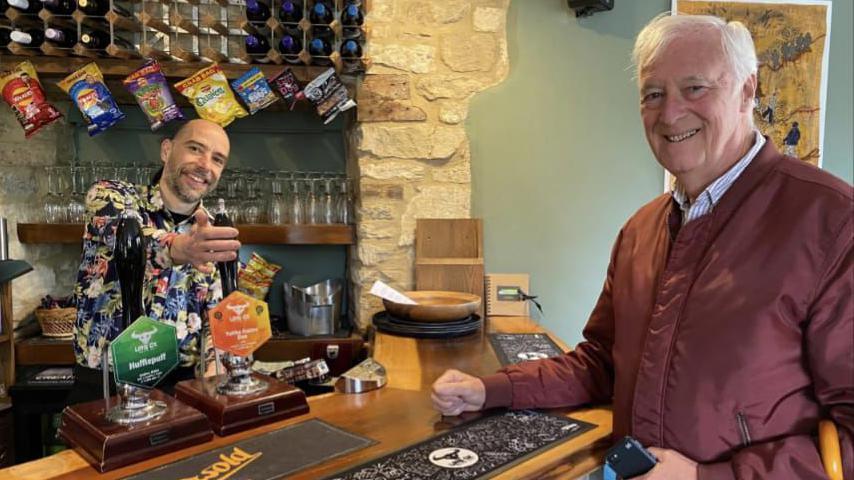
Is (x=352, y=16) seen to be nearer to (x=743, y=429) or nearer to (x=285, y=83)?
(x=285, y=83)

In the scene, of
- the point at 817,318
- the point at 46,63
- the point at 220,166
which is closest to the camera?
the point at 817,318

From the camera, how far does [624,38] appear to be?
285cm

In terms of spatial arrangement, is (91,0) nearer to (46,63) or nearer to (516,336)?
(46,63)

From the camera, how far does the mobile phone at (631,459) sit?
41.9 inches

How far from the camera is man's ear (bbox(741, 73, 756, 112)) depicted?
3.81ft

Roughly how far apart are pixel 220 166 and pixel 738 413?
1584mm

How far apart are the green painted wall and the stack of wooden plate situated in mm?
591

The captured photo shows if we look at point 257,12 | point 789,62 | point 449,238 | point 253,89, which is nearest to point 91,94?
point 253,89

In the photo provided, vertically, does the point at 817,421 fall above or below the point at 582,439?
above

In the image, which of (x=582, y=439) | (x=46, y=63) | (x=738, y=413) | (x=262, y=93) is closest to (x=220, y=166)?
(x=262, y=93)

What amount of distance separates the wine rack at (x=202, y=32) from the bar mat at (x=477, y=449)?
164 cm

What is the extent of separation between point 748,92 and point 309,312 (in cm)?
201

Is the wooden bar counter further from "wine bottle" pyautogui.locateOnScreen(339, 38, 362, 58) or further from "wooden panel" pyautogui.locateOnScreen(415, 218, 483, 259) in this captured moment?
"wine bottle" pyautogui.locateOnScreen(339, 38, 362, 58)

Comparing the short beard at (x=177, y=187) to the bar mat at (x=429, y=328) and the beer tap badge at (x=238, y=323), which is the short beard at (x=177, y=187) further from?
the bar mat at (x=429, y=328)
